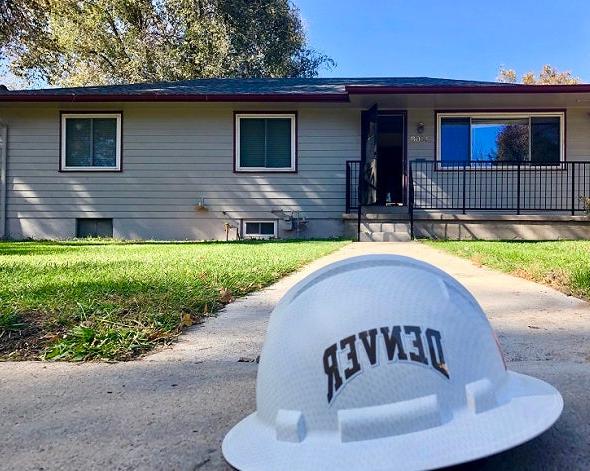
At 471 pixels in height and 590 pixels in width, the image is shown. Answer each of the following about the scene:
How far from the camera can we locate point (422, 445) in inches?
42.5

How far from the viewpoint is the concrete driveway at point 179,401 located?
53.9 inches

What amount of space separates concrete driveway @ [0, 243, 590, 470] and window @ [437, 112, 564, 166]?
9030mm

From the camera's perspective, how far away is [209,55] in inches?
848

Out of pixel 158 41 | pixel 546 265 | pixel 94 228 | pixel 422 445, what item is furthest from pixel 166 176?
pixel 158 41

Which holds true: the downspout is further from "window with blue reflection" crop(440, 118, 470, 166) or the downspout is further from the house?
"window with blue reflection" crop(440, 118, 470, 166)

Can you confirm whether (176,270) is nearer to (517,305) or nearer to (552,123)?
(517,305)

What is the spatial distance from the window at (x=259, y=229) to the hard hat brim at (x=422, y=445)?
408 inches

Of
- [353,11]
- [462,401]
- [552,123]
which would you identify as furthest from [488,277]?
[353,11]

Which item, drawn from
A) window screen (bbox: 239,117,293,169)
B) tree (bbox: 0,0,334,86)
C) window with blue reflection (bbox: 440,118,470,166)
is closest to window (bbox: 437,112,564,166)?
window with blue reflection (bbox: 440,118,470,166)

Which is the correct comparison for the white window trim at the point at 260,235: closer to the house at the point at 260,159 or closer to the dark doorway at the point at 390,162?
the house at the point at 260,159

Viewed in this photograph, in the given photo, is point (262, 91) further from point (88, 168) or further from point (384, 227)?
point (88, 168)

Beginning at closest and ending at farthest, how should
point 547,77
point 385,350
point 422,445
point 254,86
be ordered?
point 422,445 → point 385,350 → point 254,86 → point 547,77

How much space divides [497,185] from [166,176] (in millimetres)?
7004

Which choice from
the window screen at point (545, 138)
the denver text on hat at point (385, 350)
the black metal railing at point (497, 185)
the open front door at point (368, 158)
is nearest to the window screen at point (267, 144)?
the open front door at point (368, 158)
